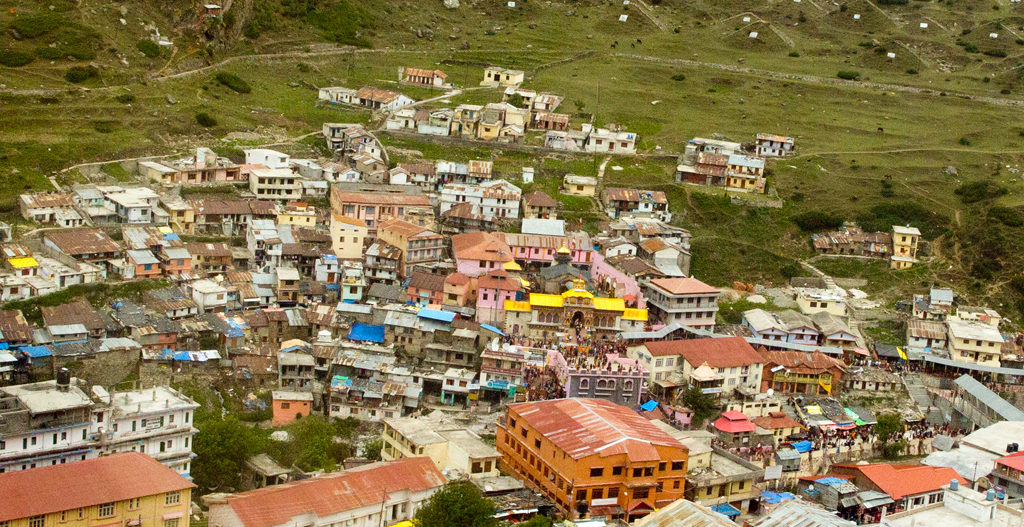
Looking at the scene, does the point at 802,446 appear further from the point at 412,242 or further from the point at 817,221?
the point at 817,221

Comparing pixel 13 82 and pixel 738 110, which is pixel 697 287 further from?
pixel 13 82

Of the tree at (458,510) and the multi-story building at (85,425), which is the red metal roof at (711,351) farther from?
the multi-story building at (85,425)

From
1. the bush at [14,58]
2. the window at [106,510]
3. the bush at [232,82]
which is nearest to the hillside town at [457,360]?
the window at [106,510]

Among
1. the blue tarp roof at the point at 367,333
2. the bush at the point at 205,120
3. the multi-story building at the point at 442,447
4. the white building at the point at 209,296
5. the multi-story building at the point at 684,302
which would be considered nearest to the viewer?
the multi-story building at the point at 442,447

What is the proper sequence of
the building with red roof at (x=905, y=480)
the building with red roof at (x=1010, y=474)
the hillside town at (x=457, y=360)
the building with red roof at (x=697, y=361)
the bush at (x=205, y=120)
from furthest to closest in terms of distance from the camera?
the bush at (x=205, y=120) < the building with red roof at (x=697, y=361) < the building with red roof at (x=1010, y=474) < the building with red roof at (x=905, y=480) < the hillside town at (x=457, y=360)

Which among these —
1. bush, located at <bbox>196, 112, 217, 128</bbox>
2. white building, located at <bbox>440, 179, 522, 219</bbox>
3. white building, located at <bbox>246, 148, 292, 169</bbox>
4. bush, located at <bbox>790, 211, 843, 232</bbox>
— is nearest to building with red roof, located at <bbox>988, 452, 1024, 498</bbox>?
bush, located at <bbox>790, 211, 843, 232</bbox>

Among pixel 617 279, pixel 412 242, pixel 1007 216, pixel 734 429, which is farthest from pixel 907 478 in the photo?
pixel 1007 216
